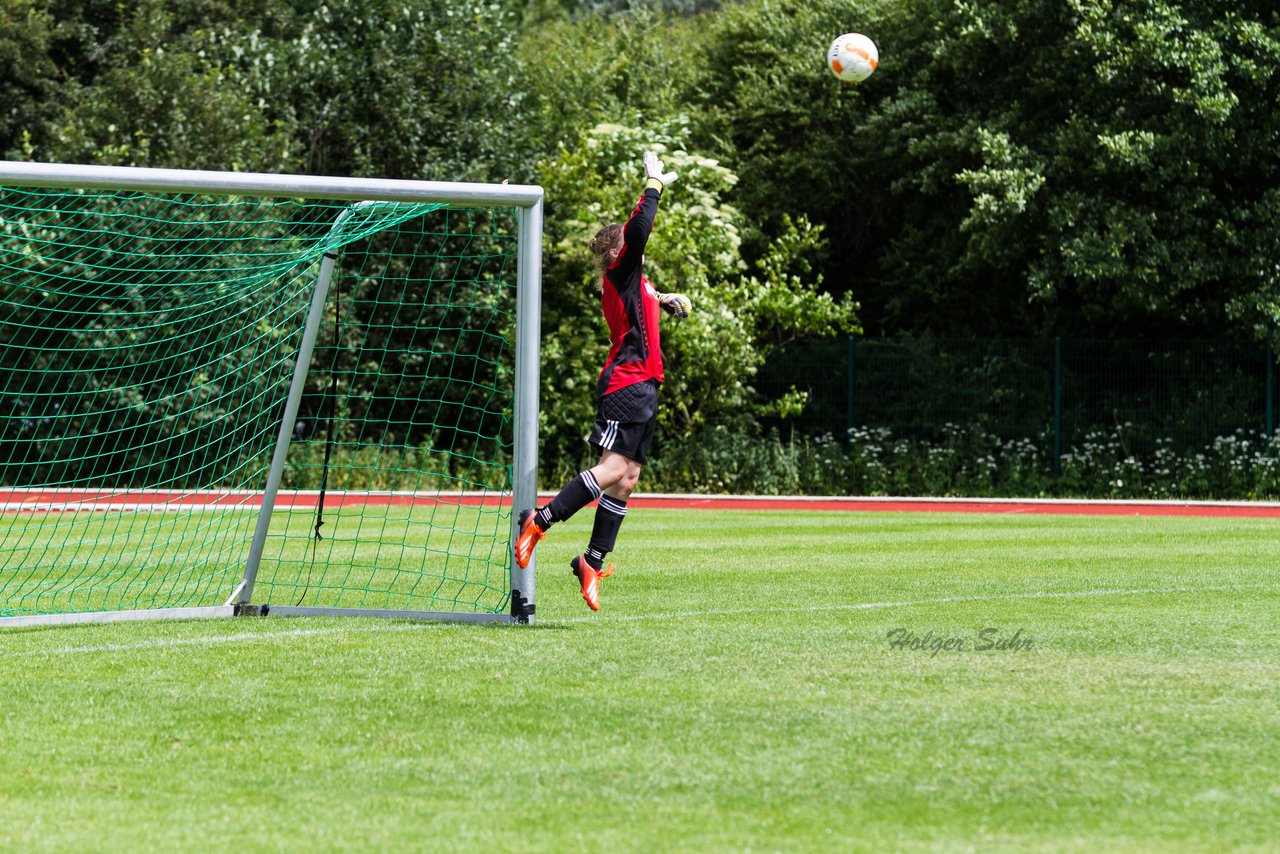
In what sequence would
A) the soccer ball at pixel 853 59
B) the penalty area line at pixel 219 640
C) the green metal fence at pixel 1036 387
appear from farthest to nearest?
the green metal fence at pixel 1036 387 → the soccer ball at pixel 853 59 → the penalty area line at pixel 219 640

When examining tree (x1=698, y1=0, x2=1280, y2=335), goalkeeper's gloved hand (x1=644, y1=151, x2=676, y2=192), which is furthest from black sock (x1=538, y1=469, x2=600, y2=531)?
tree (x1=698, y1=0, x2=1280, y2=335)

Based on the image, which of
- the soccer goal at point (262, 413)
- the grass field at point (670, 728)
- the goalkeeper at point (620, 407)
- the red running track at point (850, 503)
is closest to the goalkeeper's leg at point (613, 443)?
the goalkeeper at point (620, 407)

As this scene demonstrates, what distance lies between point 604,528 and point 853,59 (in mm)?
8375

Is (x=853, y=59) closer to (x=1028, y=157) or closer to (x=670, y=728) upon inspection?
(x=1028, y=157)

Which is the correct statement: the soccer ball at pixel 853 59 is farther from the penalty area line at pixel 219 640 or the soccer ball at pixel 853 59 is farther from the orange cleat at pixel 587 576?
the penalty area line at pixel 219 640

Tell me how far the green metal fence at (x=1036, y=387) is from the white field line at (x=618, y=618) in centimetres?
1488

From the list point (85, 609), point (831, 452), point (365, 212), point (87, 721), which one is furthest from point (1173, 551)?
point (831, 452)

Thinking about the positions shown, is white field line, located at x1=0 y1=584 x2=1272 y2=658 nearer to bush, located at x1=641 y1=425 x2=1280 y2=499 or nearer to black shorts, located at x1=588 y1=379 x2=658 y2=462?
black shorts, located at x1=588 y1=379 x2=658 y2=462

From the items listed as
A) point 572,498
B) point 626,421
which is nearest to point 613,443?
point 626,421

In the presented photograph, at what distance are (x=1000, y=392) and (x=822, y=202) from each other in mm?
6069

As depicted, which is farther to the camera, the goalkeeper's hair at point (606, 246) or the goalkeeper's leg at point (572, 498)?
the goalkeeper's hair at point (606, 246)

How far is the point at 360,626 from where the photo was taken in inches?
307

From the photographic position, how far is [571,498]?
786 centimetres

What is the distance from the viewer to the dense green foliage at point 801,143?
72.2 feet
